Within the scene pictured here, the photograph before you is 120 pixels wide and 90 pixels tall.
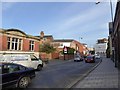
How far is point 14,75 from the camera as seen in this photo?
1000 cm

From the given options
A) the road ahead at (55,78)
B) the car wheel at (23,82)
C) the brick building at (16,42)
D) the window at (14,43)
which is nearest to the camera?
the car wheel at (23,82)

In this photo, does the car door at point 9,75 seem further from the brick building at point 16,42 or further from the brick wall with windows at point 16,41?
the brick wall with windows at point 16,41

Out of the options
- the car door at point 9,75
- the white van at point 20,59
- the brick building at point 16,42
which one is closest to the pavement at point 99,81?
the car door at point 9,75

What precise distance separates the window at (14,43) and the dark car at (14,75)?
29.3m

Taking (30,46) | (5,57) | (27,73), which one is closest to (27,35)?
(30,46)

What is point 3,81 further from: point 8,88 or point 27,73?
point 27,73

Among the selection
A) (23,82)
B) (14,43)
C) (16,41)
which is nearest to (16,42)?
(16,41)

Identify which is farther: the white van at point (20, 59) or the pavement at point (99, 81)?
the white van at point (20, 59)

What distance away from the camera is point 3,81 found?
926cm

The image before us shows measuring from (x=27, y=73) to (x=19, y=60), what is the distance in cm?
855

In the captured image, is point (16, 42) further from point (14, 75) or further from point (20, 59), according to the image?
point (14, 75)

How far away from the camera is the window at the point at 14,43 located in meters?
39.6

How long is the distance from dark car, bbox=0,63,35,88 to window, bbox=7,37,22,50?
96.1 ft

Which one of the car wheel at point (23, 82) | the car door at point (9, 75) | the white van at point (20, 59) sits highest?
the white van at point (20, 59)
